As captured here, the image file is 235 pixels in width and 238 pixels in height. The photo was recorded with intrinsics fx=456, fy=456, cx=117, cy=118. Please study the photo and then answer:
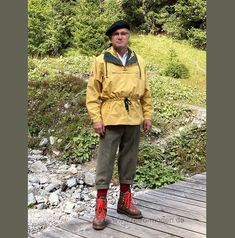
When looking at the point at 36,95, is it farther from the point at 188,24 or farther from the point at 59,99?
the point at 188,24

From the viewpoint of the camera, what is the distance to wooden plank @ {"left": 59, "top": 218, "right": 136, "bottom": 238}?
3.33 metres

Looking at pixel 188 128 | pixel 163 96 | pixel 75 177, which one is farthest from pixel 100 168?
pixel 163 96

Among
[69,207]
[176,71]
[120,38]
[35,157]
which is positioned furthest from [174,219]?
[176,71]

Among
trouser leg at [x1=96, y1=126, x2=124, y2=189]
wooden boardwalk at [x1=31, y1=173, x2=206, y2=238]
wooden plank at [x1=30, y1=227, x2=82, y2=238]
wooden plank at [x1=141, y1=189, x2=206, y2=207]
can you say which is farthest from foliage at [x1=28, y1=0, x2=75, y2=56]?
wooden plank at [x1=30, y1=227, x2=82, y2=238]

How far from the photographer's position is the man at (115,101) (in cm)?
341

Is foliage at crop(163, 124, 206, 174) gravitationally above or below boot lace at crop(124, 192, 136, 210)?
above

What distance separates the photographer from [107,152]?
3.51 m

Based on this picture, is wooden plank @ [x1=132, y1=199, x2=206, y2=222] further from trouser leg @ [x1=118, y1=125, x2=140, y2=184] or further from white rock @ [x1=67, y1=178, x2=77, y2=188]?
white rock @ [x1=67, y1=178, x2=77, y2=188]

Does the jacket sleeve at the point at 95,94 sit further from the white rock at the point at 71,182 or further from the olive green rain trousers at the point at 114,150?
the white rock at the point at 71,182

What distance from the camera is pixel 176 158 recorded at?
670 centimetres

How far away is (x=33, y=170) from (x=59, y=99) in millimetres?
2387

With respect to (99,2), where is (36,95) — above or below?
below

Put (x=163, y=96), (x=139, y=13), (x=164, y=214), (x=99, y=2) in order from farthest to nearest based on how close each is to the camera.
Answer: (x=139, y=13)
(x=99, y=2)
(x=163, y=96)
(x=164, y=214)

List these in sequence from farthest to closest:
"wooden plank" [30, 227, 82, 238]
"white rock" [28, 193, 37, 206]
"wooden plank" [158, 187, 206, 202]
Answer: "white rock" [28, 193, 37, 206]
"wooden plank" [158, 187, 206, 202]
"wooden plank" [30, 227, 82, 238]
